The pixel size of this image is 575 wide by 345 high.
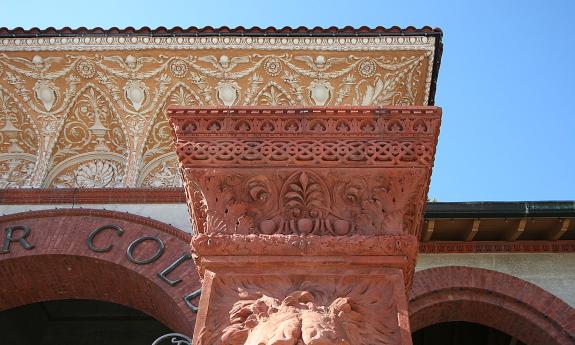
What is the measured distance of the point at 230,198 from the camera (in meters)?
2.68

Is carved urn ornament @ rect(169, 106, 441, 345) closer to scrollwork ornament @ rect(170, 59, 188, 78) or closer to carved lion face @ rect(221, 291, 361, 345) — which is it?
carved lion face @ rect(221, 291, 361, 345)

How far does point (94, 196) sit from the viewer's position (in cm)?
692

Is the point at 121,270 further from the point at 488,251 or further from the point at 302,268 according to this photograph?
the point at 302,268

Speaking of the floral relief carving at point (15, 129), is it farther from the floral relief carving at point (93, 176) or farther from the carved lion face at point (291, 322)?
the carved lion face at point (291, 322)

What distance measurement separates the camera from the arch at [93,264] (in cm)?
621

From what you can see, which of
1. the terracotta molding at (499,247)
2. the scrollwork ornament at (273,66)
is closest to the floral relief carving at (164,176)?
the scrollwork ornament at (273,66)

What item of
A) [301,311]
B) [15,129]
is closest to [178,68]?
[15,129]

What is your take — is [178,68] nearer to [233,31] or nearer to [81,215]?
[233,31]

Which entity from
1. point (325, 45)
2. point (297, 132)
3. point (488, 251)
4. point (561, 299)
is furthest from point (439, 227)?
point (297, 132)

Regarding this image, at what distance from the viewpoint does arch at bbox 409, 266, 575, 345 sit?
654 centimetres

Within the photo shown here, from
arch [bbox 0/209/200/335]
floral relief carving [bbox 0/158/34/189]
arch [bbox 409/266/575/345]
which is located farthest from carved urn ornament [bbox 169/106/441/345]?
floral relief carving [bbox 0/158/34/189]

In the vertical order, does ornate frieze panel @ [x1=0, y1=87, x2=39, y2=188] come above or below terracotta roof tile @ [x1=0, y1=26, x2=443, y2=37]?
below

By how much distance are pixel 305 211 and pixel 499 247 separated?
4844 mm

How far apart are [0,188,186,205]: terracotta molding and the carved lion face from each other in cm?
456
